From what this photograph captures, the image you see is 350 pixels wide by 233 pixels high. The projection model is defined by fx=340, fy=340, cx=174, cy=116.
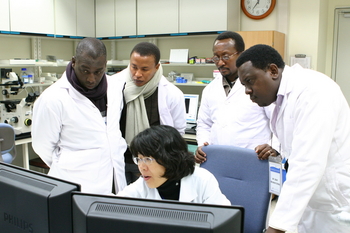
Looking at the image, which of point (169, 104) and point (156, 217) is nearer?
point (156, 217)

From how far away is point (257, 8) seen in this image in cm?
384

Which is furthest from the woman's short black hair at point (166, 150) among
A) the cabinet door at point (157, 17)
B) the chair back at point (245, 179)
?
the cabinet door at point (157, 17)

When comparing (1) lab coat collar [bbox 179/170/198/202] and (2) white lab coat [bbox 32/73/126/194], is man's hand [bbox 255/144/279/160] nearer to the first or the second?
(1) lab coat collar [bbox 179/170/198/202]

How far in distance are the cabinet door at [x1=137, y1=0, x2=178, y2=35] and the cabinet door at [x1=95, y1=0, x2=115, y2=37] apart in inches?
15.6

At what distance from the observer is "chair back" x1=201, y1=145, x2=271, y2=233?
146cm

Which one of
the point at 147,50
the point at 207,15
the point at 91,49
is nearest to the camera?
the point at 91,49

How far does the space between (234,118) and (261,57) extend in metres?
0.65

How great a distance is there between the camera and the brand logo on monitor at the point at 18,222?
34.6 inches

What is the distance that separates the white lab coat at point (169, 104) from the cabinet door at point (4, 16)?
2.04 m

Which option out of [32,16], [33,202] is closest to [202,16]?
[32,16]

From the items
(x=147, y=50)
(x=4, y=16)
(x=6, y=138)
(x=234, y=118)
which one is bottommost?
(x=6, y=138)

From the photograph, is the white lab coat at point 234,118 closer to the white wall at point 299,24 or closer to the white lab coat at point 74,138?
the white lab coat at point 74,138

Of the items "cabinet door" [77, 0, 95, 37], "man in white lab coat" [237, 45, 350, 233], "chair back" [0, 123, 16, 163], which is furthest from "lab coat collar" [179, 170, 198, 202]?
"cabinet door" [77, 0, 95, 37]

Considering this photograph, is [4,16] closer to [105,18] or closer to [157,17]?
[105,18]
